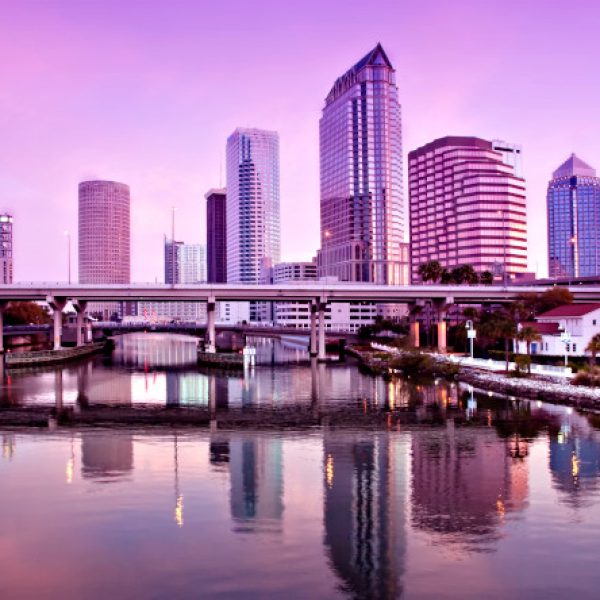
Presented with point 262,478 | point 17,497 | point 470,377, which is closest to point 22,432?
point 17,497

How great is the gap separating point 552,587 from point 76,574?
16.7 m

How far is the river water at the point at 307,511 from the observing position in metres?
23.3

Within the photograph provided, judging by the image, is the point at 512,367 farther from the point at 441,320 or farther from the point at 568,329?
the point at 441,320

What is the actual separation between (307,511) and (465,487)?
356 inches

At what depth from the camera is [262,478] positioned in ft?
121

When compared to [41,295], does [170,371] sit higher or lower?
lower

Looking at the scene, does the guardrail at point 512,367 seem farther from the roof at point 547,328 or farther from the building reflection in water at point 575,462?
the building reflection in water at point 575,462

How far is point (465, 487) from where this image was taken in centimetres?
3481

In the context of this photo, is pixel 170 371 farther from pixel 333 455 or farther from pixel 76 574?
pixel 76 574

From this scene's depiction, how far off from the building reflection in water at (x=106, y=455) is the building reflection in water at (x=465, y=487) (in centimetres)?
1711

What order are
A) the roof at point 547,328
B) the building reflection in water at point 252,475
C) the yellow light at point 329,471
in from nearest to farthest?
the building reflection in water at point 252,475
the yellow light at point 329,471
the roof at point 547,328

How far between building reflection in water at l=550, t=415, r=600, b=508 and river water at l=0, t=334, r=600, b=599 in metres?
0.17

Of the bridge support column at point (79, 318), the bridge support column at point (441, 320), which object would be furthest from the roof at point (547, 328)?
the bridge support column at point (79, 318)

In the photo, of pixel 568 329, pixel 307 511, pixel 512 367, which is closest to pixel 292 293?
pixel 568 329
